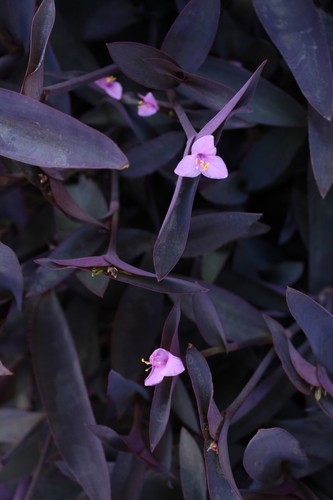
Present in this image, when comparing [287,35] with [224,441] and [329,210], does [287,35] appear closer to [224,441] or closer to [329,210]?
[329,210]

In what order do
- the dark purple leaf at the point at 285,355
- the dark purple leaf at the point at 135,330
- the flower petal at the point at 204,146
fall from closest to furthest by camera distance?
the flower petal at the point at 204,146
the dark purple leaf at the point at 285,355
the dark purple leaf at the point at 135,330

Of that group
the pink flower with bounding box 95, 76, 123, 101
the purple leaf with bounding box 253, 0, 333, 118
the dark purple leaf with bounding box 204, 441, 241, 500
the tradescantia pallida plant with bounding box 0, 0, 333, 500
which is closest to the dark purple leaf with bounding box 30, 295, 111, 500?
the tradescantia pallida plant with bounding box 0, 0, 333, 500

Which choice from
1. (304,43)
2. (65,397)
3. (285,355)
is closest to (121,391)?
(65,397)

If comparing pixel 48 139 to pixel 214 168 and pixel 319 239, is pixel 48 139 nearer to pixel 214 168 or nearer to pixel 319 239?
pixel 214 168

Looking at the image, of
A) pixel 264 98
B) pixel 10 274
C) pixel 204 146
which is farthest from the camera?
pixel 264 98

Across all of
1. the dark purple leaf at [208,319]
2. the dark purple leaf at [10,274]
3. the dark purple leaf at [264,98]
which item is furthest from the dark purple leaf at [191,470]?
the dark purple leaf at [264,98]

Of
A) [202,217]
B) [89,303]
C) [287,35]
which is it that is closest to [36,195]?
[89,303]

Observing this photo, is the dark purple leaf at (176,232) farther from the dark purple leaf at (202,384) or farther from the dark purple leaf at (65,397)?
the dark purple leaf at (65,397)
